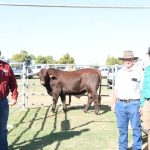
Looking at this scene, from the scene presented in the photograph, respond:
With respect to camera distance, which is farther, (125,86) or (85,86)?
(85,86)

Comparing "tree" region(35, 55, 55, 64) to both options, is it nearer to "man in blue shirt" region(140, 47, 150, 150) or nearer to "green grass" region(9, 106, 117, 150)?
"green grass" region(9, 106, 117, 150)

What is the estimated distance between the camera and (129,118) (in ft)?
21.5

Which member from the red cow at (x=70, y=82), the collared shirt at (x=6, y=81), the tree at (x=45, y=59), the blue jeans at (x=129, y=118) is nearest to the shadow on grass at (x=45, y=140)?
the blue jeans at (x=129, y=118)

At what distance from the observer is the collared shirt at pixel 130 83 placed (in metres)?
6.42

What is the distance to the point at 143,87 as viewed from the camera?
6.21m

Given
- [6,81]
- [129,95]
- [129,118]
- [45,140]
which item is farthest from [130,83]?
[45,140]

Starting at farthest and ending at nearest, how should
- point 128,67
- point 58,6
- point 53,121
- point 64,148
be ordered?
point 53,121, point 64,148, point 128,67, point 58,6

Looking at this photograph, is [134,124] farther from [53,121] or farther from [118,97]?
[53,121]

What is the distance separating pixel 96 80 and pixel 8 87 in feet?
24.2

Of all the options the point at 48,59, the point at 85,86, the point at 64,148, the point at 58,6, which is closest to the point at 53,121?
the point at 85,86

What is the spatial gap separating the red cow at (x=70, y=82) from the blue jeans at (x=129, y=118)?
678 cm

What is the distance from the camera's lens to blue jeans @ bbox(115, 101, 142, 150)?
6.42 m

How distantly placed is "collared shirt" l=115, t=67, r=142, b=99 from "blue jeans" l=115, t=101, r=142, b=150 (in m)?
0.13

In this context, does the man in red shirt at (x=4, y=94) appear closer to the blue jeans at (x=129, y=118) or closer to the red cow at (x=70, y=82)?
the blue jeans at (x=129, y=118)
